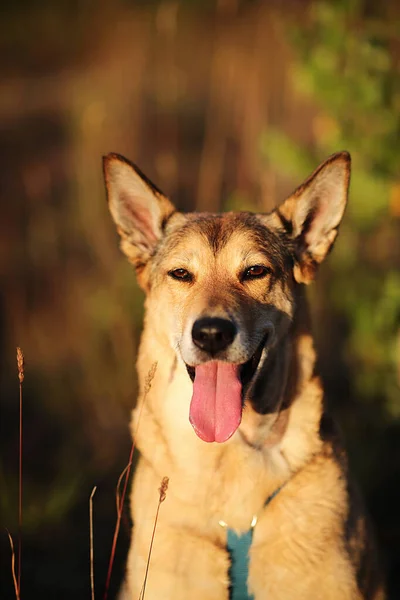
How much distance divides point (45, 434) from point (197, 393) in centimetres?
295

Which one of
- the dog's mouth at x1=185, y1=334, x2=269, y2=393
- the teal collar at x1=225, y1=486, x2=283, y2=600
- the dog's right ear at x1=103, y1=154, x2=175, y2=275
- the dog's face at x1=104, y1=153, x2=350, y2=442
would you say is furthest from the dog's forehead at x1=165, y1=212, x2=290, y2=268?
the teal collar at x1=225, y1=486, x2=283, y2=600

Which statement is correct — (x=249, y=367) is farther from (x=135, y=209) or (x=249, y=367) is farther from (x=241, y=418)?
(x=135, y=209)

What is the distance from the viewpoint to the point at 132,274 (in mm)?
5984

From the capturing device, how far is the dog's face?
9.59 ft

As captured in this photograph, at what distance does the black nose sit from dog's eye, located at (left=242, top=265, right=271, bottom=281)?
435mm

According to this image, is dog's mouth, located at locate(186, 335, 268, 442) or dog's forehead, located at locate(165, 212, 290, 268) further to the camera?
dog's forehead, located at locate(165, 212, 290, 268)

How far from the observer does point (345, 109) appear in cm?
495

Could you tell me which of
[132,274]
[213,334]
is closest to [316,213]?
[213,334]

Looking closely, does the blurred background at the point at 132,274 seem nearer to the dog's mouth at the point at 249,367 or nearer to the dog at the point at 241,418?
the dog at the point at 241,418

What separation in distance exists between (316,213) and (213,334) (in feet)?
3.26

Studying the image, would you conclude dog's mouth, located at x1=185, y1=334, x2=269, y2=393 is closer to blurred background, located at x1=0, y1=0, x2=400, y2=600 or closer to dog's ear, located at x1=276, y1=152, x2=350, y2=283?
dog's ear, located at x1=276, y1=152, x2=350, y2=283

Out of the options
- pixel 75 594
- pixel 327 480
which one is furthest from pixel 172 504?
pixel 75 594

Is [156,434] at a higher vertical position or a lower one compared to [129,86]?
lower

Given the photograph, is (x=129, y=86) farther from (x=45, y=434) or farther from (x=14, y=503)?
(x=14, y=503)
